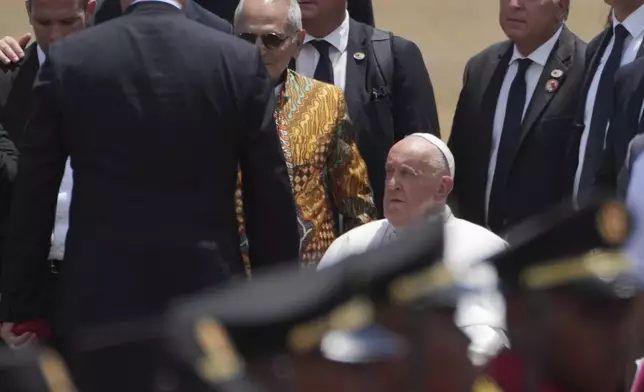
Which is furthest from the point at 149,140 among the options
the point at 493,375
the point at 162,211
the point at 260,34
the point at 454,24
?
the point at 454,24

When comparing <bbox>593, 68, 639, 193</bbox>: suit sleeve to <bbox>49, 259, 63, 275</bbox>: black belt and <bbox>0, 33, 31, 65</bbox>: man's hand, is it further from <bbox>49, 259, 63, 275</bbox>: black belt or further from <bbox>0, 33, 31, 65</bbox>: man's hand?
<bbox>0, 33, 31, 65</bbox>: man's hand

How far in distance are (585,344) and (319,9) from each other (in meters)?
3.25

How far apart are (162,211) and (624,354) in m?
1.67

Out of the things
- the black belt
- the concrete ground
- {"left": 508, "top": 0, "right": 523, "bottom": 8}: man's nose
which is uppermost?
{"left": 508, "top": 0, "right": 523, "bottom": 8}: man's nose

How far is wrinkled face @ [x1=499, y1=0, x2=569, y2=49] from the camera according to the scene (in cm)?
476

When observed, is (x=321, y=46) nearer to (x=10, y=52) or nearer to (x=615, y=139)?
(x=10, y=52)

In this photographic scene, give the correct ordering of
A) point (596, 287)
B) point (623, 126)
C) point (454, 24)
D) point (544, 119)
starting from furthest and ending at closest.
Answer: point (454, 24)
point (544, 119)
point (623, 126)
point (596, 287)

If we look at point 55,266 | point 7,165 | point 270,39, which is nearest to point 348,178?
point 270,39

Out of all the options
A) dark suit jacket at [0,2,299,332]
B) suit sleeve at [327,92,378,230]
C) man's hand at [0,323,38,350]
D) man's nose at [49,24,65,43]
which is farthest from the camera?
man's nose at [49,24,65,43]

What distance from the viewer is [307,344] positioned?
154 cm

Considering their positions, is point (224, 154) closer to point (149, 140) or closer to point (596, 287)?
point (149, 140)

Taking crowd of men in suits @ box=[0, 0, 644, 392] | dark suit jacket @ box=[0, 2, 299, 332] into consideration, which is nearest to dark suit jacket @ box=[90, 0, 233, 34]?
crowd of men in suits @ box=[0, 0, 644, 392]

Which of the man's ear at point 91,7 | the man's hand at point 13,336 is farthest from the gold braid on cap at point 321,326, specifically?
the man's ear at point 91,7

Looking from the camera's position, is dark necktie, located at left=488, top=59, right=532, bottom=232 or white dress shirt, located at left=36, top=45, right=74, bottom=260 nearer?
white dress shirt, located at left=36, top=45, right=74, bottom=260
